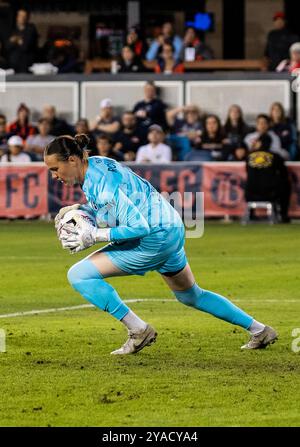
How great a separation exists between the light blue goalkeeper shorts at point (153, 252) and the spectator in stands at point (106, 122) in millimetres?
15233

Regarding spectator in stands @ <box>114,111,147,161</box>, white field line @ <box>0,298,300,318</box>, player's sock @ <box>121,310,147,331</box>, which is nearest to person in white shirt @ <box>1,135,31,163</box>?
spectator in stands @ <box>114,111,147,161</box>

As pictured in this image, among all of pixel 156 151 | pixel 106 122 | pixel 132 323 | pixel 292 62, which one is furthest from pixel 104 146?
pixel 132 323

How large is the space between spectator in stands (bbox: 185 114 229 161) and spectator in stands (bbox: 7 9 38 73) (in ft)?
16.3

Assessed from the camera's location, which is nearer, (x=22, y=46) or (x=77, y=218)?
(x=77, y=218)

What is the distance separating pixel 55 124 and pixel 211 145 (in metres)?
3.21

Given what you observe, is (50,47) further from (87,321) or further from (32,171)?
(87,321)

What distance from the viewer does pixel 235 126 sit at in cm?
2442

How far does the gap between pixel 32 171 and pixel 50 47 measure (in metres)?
5.85

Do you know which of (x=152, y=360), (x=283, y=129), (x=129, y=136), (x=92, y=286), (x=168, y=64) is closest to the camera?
(x=92, y=286)

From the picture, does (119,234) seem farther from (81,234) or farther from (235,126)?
(235,126)

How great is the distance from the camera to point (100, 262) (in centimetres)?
972

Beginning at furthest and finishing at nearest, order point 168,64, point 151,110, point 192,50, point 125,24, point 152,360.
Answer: point 125,24 < point 192,50 < point 168,64 < point 151,110 < point 152,360
